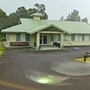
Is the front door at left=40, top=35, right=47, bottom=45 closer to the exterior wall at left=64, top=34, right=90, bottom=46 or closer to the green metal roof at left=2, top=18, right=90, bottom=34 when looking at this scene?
the green metal roof at left=2, top=18, right=90, bottom=34

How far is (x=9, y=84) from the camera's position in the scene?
941 centimetres

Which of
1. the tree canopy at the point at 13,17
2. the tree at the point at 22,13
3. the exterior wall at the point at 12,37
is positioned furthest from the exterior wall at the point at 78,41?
the tree at the point at 22,13

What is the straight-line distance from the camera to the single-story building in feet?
94.3

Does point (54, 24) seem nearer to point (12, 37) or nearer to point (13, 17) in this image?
point (12, 37)

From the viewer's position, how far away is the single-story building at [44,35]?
2875 cm

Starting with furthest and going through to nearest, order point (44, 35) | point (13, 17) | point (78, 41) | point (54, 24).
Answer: point (13, 17) → point (78, 41) → point (54, 24) → point (44, 35)

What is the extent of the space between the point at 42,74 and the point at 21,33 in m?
19.9

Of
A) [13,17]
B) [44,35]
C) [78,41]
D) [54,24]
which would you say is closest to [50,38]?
[44,35]

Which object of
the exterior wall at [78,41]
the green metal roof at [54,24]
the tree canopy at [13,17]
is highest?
the tree canopy at [13,17]

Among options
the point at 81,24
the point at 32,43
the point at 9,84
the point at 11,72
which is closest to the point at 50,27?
the point at 32,43

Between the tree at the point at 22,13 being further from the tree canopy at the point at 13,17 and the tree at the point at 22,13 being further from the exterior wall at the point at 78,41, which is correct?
the exterior wall at the point at 78,41

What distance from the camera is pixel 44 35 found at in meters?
31.0

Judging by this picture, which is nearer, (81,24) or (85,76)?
(85,76)

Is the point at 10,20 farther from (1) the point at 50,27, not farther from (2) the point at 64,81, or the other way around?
(2) the point at 64,81
